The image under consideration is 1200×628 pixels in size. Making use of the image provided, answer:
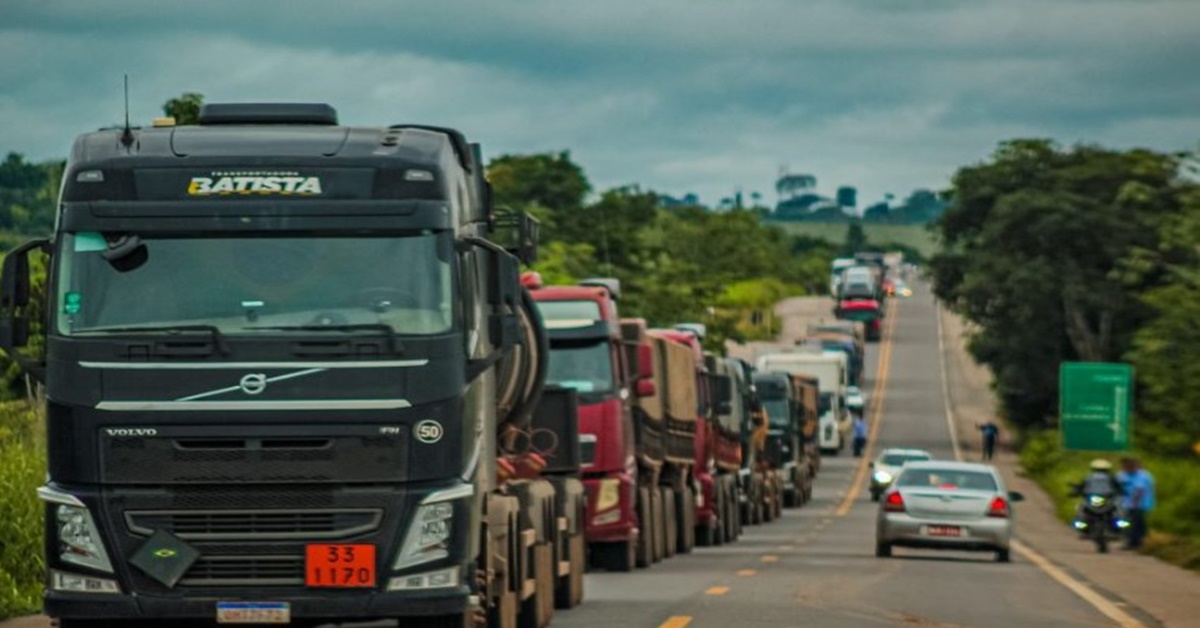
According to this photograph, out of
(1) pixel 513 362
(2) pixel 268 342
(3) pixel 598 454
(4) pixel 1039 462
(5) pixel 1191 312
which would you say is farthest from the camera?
(4) pixel 1039 462

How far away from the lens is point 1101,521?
40781mm

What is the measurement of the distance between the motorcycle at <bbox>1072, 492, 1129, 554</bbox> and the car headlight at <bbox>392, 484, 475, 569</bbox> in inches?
1107

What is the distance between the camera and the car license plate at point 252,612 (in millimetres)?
13648

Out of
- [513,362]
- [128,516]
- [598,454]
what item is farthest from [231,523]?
[598,454]

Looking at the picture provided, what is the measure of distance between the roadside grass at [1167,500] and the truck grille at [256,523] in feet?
76.4

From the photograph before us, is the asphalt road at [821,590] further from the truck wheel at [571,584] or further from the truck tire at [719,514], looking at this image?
the truck tire at [719,514]

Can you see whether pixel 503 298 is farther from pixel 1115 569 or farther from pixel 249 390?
pixel 1115 569

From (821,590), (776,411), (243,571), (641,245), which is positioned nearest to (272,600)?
(243,571)

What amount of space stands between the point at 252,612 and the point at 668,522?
19054 millimetres

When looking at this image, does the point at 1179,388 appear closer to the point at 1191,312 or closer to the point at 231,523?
the point at 1191,312

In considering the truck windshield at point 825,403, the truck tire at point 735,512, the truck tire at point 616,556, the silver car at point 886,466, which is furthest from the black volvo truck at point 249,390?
the truck windshield at point 825,403

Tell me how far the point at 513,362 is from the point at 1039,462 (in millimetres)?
67864

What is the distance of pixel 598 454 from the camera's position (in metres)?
27.3

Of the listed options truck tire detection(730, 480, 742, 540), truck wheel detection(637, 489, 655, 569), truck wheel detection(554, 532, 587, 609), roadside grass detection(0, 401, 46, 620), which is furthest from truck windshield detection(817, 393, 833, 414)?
roadside grass detection(0, 401, 46, 620)
